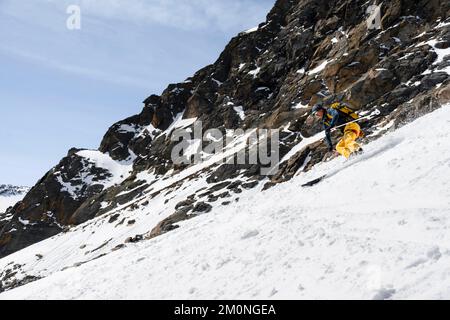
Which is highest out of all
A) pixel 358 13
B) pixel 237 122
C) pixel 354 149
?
pixel 358 13

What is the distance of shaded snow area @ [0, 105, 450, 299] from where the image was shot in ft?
23.7

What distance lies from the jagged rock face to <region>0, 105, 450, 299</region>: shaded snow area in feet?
77.0

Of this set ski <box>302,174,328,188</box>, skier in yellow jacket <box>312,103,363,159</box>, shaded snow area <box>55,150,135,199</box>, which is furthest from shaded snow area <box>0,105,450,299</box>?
shaded snow area <box>55,150,135,199</box>

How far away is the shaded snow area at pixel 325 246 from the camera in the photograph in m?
7.23

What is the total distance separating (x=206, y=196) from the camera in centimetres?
5881

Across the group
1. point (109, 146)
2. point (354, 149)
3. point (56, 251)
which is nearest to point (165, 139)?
point (109, 146)

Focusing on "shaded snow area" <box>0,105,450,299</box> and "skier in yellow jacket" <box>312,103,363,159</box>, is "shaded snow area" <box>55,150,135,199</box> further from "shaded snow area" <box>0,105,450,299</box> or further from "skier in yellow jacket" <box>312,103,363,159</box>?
"shaded snow area" <box>0,105,450,299</box>

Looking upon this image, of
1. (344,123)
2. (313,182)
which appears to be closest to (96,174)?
(344,123)

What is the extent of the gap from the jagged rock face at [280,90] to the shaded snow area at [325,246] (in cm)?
2347

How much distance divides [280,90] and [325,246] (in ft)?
260

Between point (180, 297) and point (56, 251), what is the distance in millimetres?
67490

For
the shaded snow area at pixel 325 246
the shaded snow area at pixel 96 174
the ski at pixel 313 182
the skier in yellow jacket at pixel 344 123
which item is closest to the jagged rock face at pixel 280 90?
the shaded snow area at pixel 96 174

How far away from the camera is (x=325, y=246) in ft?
29.0
